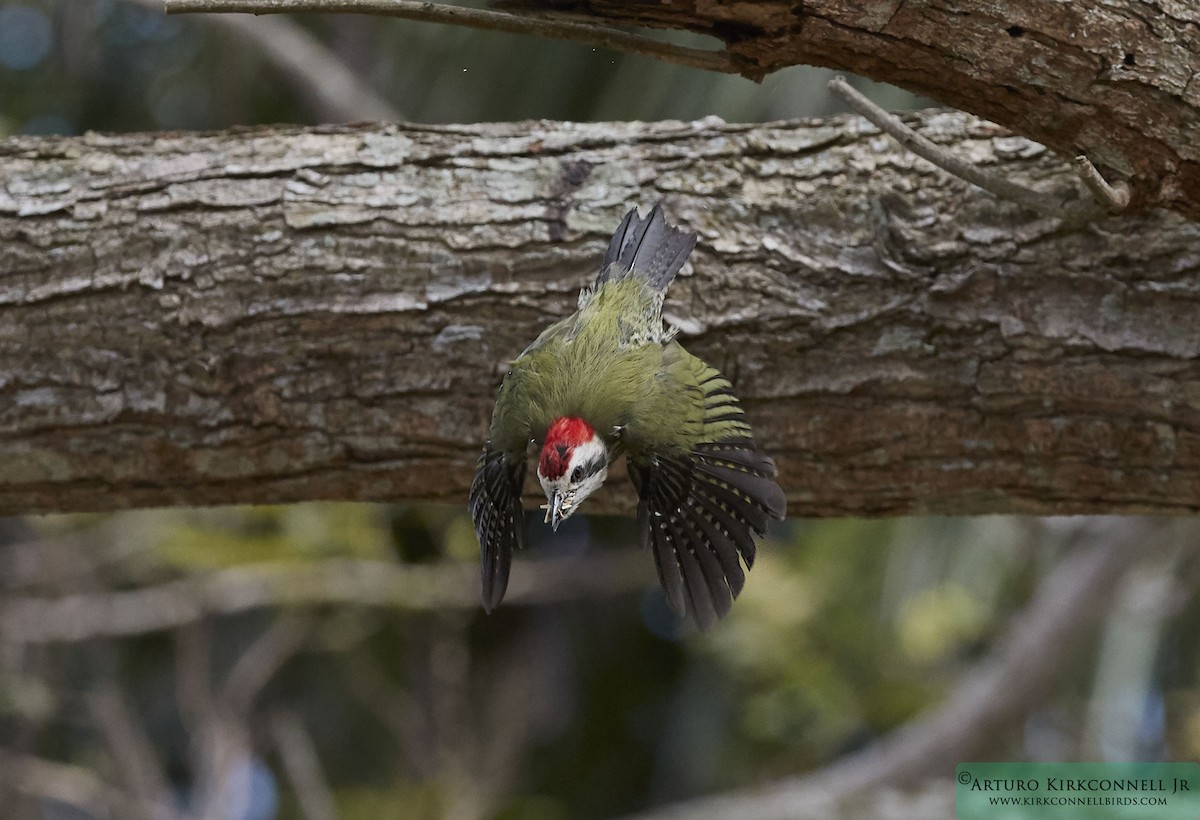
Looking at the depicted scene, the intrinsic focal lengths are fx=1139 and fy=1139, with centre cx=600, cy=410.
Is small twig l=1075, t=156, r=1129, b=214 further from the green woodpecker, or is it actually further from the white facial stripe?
the white facial stripe

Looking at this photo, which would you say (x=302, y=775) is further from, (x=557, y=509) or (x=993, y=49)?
(x=993, y=49)

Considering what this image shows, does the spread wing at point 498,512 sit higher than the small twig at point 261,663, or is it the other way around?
the spread wing at point 498,512

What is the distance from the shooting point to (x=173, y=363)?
9.70ft

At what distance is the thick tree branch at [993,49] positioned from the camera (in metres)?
A: 2.21

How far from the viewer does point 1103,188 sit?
2367 millimetres

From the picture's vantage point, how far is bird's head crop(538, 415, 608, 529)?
8.21ft

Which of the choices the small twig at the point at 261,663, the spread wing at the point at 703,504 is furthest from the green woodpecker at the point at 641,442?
the small twig at the point at 261,663

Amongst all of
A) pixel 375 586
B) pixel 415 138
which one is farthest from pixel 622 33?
pixel 375 586

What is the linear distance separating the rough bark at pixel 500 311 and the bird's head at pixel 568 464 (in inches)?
17.3

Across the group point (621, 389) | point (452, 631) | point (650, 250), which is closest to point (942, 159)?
point (650, 250)

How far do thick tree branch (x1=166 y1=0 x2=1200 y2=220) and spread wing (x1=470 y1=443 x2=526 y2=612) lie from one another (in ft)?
3.27

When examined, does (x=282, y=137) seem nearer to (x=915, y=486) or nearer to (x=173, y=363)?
(x=173, y=363)

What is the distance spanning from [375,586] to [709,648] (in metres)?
1.86

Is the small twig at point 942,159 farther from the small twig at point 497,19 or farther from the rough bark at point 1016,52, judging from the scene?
the small twig at point 497,19
